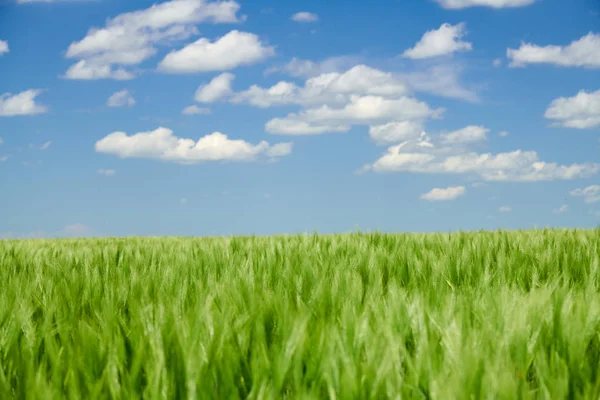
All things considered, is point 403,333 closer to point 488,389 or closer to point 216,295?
point 488,389

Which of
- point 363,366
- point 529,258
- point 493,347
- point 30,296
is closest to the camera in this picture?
point 363,366

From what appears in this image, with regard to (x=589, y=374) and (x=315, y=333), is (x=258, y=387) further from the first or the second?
(x=589, y=374)

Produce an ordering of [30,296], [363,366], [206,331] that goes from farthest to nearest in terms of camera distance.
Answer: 1. [30,296]
2. [206,331]
3. [363,366]

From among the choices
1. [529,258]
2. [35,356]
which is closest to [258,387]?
[35,356]

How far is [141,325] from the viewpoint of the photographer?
1.40 meters

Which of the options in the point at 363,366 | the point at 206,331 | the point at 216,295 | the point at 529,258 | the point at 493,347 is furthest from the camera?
the point at 529,258

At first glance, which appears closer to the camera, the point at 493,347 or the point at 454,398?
the point at 454,398

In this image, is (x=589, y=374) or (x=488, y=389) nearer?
(x=488, y=389)

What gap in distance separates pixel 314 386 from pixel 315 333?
216 mm

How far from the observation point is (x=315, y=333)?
129cm

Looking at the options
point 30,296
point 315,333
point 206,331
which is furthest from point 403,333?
point 30,296

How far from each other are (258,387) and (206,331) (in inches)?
10.9

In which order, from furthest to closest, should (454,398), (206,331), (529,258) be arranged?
(529,258) → (206,331) → (454,398)

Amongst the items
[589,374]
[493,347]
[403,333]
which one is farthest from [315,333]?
[589,374]
